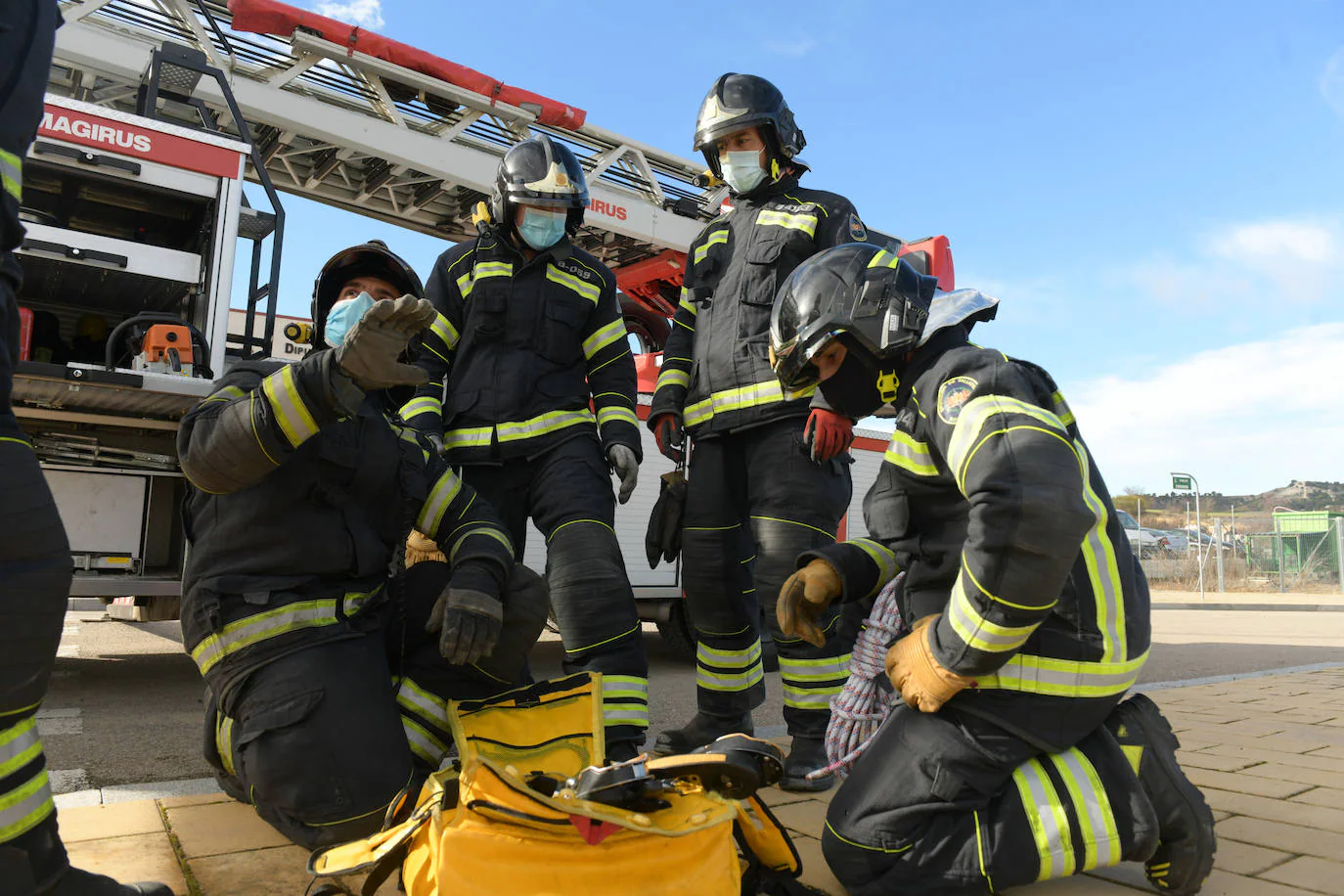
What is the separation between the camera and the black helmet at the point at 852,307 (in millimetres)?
2016

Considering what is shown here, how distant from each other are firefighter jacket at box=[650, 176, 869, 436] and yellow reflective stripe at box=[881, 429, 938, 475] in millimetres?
876

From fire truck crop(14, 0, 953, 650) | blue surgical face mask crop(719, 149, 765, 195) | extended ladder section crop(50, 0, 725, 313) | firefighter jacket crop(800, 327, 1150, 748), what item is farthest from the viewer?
extended ladder section crop(50, 0, 725, 313)

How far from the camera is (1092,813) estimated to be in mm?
1730

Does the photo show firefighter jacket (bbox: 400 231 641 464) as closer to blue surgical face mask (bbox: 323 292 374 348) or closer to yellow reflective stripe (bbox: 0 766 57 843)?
blue surgical face mask (bbox: 323 292 374 348)

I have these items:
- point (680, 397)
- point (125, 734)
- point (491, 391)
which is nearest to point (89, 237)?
point (125, 734)

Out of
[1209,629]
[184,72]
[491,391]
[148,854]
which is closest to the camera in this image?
[148,854]

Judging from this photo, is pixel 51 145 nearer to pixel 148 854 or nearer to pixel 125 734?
pixel 125 734

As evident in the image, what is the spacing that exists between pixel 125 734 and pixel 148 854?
168 cm

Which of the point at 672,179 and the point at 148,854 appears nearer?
the point at 148,854

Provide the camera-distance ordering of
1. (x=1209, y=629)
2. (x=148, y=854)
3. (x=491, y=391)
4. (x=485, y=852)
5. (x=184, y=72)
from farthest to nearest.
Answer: (x=1209, y=629) → (x=184, y=72) → (x=491, y=391) → (x=148, y=854) → (x=485, y=852)

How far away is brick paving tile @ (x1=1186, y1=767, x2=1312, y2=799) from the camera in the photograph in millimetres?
2680

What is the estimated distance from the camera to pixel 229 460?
1943mm

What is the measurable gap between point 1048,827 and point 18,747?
69.1 inches

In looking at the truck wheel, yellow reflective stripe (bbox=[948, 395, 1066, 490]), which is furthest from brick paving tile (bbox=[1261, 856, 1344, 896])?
the truck wheel
